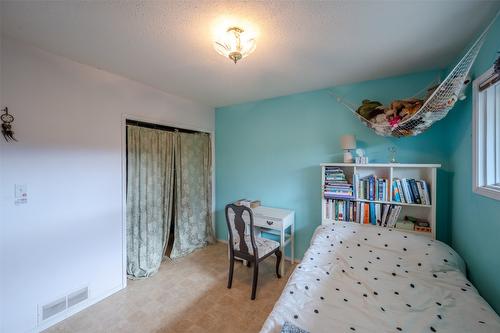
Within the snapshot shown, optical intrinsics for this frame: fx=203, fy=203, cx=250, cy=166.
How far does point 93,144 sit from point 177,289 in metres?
1.80

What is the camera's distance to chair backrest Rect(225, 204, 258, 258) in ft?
7.14

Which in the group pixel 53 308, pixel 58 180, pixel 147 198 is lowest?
pixel 53 308

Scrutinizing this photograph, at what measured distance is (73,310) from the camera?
1.91 metres

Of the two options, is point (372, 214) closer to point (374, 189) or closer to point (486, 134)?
point (374, 189)

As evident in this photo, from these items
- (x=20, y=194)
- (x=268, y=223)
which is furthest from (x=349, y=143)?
(x=20, y=194)

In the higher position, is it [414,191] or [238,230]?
[414,191]

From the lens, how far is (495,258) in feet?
4.17

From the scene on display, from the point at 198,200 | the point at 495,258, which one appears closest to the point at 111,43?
the point at 198,200

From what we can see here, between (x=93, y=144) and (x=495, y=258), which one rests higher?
(x=93, y=144)

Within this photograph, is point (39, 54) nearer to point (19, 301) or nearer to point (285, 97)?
point (19, 301)

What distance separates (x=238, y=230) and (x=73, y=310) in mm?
1696

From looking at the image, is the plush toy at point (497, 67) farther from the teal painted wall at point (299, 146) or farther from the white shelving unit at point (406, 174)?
the teal painted wall at point (299, 146)

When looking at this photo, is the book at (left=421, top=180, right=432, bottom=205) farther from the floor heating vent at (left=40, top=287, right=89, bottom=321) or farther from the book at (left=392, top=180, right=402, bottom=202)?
the floor heating vent at (left=40, top=287, right=89, bottom=321)

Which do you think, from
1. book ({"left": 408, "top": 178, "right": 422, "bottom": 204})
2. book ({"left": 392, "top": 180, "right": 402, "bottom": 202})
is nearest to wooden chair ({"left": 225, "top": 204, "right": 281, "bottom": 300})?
book ({"left": 392, "top": 180, "right": 402, "bottom": 202})
